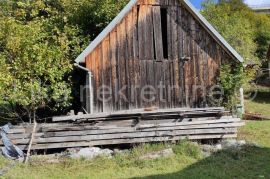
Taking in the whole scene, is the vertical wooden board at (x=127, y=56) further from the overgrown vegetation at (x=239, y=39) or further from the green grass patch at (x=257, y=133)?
the green grass patch at (x=257, y=133)

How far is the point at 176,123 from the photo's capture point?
14.2 m

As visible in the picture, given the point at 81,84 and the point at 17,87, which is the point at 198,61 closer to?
the point at 81,84

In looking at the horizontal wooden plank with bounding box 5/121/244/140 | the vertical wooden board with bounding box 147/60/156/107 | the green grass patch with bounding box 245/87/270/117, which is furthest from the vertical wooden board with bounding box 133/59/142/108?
the green grass patch with bounding box 245/87/270/117

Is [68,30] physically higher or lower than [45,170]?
higher

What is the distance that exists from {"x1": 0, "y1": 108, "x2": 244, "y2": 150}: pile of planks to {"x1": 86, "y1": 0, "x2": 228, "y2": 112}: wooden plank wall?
63.6 inches

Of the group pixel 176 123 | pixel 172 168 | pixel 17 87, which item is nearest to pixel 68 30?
pixel 17 87

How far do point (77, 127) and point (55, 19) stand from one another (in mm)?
7296

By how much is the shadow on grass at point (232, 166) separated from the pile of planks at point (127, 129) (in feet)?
4.06

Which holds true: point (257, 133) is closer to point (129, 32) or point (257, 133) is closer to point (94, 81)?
point (129, 32)

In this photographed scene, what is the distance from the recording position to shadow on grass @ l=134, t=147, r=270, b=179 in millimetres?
11070

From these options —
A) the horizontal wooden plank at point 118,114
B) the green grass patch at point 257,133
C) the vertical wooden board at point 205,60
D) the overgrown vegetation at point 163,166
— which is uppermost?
the vertical wooden board at point 205,60

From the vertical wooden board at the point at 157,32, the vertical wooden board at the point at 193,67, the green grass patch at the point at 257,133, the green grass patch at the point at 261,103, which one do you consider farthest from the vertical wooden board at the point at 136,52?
the green grass patch at the point at 261,103

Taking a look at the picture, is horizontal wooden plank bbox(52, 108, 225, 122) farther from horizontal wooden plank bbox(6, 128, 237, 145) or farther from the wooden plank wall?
the wooden plank wall

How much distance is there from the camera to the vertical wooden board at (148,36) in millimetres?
16156
